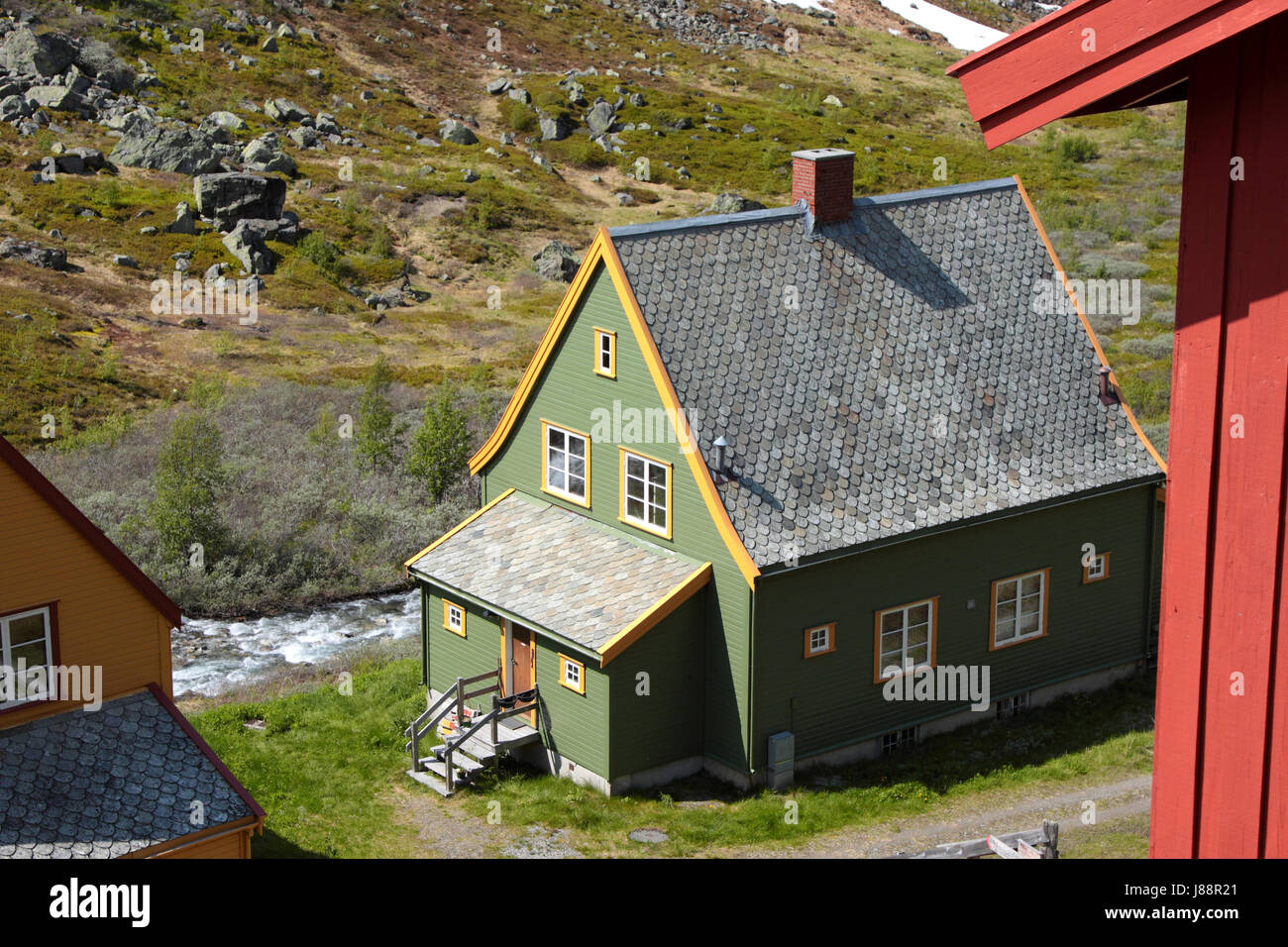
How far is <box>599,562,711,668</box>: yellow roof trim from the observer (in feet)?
78.2

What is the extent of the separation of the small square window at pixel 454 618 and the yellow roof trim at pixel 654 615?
174 inches

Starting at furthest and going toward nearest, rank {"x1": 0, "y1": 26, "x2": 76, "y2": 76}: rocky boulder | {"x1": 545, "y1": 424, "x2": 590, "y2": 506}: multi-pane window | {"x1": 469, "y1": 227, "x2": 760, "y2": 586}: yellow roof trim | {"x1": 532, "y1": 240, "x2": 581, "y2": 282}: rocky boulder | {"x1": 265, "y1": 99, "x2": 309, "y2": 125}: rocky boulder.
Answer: {"x1": 265, "y1": 99, "x2": 309, "y2": 125}: rocky boulder
{"x1": 0, "y1": 26, "x2": 76, "y2": 76}: rocky boulder
{"x1": 532, "y1": 240, "x2": 581, "y2": 282}: rocky boulder
{"x1": 545, "y1": 424, "x2": 590, "y2": 506}: multi-pane window
{"x1": 469, "y1": 227, "x2": 760, "y2": 586}: yellow roof trim

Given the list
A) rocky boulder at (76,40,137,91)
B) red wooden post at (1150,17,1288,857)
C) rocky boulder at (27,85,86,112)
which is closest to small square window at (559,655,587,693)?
red wooden post at (1150,17,1288,857)

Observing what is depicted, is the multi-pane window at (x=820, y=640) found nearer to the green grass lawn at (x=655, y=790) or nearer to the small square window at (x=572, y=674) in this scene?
the green grass lawn at (x=655, y=790)

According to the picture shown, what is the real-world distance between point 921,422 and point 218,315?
142 feet

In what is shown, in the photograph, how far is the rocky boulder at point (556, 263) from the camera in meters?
73.7

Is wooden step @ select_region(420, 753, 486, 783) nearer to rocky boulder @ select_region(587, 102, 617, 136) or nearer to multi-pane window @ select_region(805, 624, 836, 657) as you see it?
multi-pane window @ select_region(805, 624, 836, 657)

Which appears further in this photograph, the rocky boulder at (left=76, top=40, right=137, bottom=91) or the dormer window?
the rocky boulder at (left=76, top=40, right=137, bottom=91)

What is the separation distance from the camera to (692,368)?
25.4 meters

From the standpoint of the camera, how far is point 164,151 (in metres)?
80.2

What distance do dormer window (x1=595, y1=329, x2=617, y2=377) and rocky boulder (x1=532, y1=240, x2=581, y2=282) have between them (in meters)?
47.6

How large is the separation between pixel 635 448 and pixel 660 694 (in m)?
4.19

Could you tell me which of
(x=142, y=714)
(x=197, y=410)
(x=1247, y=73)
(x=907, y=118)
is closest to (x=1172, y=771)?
(x=1247, y=73)

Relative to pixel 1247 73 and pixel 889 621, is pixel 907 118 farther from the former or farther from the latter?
pixel 1247 73
